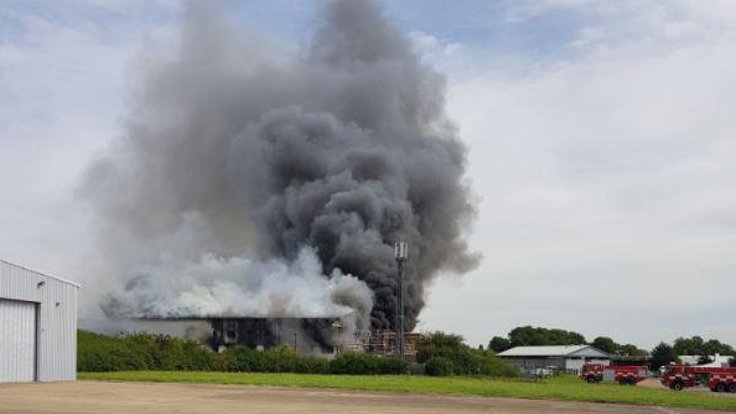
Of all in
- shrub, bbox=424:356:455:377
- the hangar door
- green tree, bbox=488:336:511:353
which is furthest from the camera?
green tree, bbox=488:336:511:353

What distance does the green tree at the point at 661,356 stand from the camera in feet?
423

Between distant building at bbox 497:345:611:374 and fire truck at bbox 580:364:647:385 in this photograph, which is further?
distant building at bbox 497:345:611:374

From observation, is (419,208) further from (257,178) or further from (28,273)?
(28,273)

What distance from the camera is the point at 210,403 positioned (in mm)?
31562

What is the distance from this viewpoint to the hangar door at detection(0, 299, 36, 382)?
43.9 m

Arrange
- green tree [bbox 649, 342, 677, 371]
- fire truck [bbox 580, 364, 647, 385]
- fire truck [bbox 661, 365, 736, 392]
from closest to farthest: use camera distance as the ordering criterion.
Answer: fire truck [bbox 661, 365, 736, 392], fire truck [bbox 580, 364, 647, 385], green tree [bbox 649, 342, 677, 371]

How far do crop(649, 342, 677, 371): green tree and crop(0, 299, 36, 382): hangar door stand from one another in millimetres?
101174

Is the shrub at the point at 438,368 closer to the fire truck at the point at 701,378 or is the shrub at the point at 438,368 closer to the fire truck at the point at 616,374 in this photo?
the fire truck at the point at 701,378

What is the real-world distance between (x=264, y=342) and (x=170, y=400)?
61.7 m

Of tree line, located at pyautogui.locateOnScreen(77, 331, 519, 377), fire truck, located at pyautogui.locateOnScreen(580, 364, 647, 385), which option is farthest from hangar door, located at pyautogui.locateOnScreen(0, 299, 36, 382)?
fire truck, located at pyautogui.locateOnScreen(580, 364, 647, 385)

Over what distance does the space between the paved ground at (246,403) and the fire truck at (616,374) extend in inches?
1730

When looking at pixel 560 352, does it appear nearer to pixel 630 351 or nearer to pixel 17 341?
pixel 630 351

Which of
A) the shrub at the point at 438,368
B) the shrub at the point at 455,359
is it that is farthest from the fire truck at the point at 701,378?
the shrub at the point at 438,368

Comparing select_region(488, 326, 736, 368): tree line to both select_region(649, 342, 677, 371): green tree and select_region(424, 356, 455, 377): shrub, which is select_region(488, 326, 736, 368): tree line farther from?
select_region(424, 356, 455, 377): shrub
